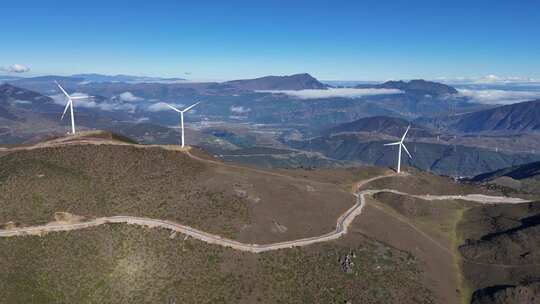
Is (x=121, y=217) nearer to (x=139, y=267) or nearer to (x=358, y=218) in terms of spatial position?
(x=139, y=267)

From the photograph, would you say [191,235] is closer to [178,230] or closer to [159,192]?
[178,230]

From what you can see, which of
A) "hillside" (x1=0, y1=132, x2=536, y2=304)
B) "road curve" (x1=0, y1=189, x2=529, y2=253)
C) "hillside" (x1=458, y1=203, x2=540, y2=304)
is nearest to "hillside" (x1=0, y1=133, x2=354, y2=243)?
"hillside" (x1=0, y1=132, x2=536, y2=304)

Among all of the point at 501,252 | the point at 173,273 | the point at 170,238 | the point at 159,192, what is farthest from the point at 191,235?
the point at 501,252

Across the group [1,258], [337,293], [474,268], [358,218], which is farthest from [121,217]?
[474,268]

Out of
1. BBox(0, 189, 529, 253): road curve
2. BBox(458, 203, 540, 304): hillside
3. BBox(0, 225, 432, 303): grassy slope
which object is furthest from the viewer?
BBox(458, 203, 540, 304): hillside

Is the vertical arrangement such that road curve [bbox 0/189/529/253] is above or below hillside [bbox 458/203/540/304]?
above

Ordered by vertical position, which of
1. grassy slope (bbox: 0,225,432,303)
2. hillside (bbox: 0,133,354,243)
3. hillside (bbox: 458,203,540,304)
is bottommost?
hillside (bbox: 458,203,540,304)

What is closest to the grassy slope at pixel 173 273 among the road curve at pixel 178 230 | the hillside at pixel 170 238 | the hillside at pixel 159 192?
the hillside at pixel 170 238

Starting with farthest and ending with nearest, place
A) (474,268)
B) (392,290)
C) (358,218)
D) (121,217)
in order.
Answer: (358,218), (474,268), (121,217), (392,290)

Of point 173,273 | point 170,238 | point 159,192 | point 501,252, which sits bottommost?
point 501,252

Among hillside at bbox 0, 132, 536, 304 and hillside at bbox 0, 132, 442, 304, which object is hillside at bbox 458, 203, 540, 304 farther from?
hillside at bbox 0, 132, 442, 304

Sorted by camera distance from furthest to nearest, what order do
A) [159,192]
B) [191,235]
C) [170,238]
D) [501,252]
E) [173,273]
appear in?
1. [501,252]
2. [159,192]
3. [191,235]
4. [170,238]
5. [173,273]
